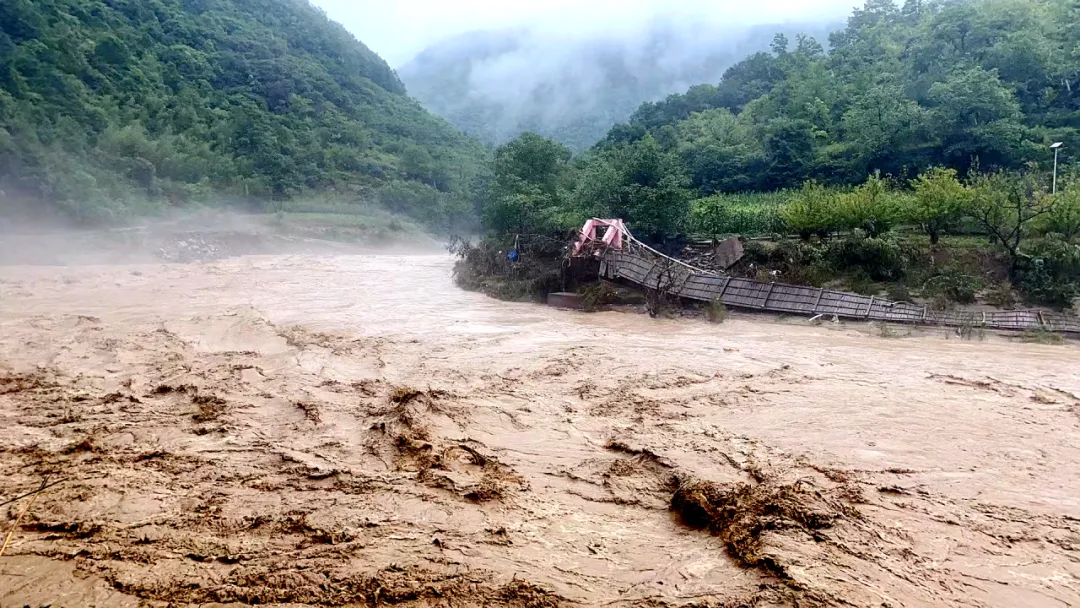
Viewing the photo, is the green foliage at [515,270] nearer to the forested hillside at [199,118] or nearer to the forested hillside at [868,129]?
the forested hillside at [868,129]

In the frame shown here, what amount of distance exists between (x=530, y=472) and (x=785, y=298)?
37.6 feet

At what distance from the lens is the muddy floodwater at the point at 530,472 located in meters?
4.04

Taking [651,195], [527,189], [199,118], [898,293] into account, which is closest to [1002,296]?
[898,293]

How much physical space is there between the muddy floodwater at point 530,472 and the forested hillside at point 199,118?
90.2ft

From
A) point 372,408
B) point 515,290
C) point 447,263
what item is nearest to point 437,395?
point 372,408

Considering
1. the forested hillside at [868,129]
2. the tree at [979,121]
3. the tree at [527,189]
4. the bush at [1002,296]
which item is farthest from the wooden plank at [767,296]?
the tree at [979,121]

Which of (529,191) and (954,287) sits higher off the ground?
(529,191)

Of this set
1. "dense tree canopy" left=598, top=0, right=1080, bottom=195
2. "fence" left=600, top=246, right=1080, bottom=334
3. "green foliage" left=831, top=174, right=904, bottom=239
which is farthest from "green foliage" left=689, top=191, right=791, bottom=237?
"dense tree canopy" left=598, top=0, right=1080, bottom=195

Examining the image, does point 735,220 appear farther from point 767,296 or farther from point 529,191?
point 529,191

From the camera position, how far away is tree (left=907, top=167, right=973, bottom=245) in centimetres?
1584

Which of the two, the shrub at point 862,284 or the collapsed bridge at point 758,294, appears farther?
the shrub at point 862,284

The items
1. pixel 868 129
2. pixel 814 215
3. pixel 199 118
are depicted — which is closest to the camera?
pixel 814 215

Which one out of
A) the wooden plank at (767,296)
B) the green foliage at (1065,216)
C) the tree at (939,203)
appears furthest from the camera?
the tree at (939,203)

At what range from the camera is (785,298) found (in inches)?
604
